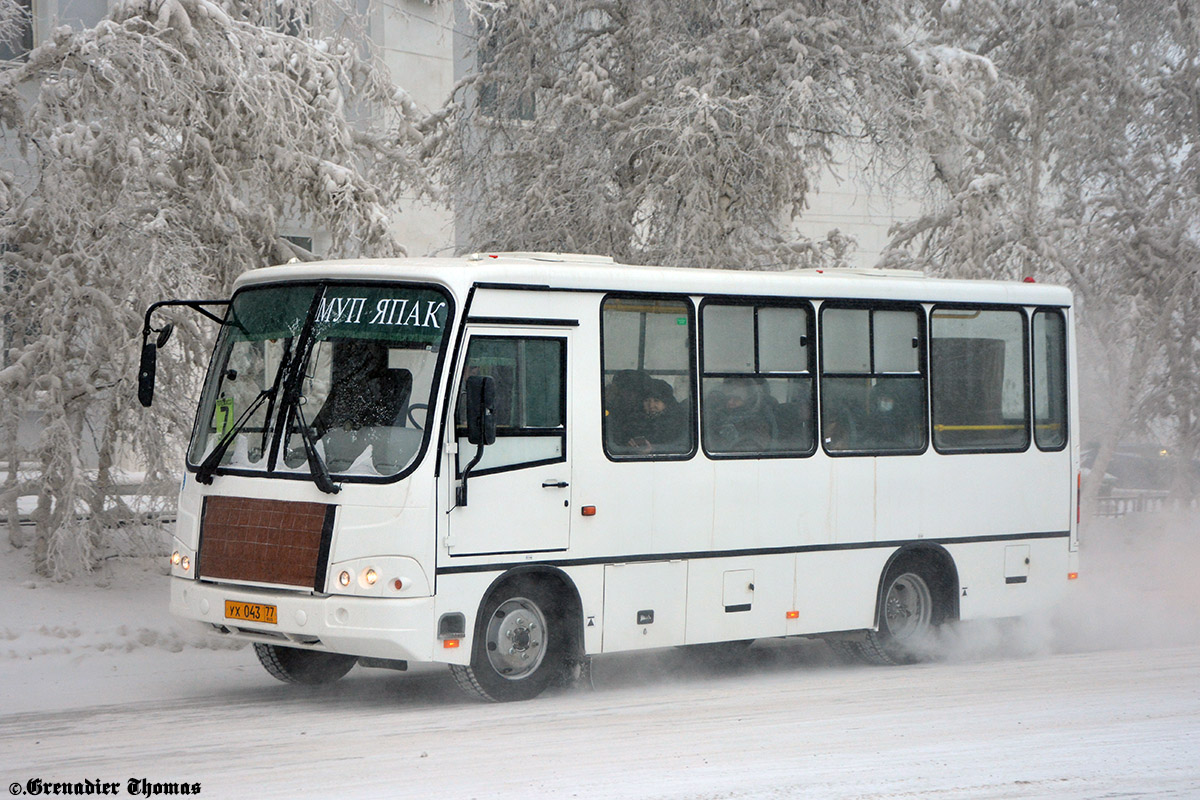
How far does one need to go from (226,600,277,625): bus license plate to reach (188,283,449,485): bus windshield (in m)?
0.84

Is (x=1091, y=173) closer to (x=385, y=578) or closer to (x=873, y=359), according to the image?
(x=873, y=359)

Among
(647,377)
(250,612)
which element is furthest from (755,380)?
(250,612)

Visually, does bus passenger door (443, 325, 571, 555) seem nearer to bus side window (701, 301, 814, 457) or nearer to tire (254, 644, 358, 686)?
bus side window (701, 301, 814, 457)

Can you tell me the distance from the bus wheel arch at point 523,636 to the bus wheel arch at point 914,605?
9.91 feet

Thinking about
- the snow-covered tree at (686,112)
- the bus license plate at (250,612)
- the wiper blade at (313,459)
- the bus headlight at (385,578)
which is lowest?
the bus license plate at (250,612)

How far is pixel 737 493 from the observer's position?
1100 cm

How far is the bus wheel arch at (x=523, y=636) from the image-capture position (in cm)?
971

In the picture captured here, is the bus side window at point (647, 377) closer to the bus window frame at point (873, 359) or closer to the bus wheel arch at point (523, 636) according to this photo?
the bus wheel arch at point (523, 636)

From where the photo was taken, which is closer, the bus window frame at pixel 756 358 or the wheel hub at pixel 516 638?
the wheel hub at pixel 516 638

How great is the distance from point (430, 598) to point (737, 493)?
8.76 feet

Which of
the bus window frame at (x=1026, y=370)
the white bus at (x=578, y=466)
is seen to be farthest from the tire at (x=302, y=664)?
the bus window frame at (x=1026, y=370)

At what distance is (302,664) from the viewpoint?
10.8 metres

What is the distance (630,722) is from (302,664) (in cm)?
272

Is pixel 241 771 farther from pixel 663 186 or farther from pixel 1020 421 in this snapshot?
pixel 663 186
